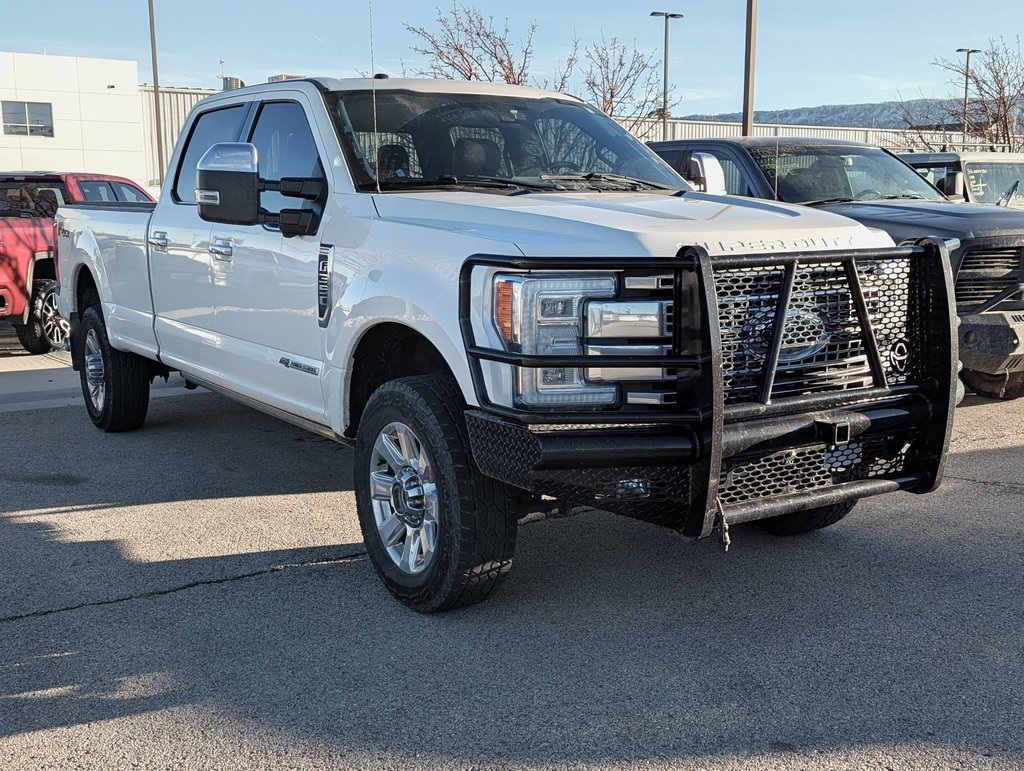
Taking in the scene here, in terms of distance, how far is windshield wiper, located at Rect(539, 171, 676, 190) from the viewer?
496cm

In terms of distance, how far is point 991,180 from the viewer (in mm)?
10531

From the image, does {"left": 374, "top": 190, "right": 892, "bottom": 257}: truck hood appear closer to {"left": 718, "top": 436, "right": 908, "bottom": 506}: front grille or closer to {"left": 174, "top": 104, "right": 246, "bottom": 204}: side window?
{"left": 718, "top": 436, "right": 908, "bottom": 506}: front grille

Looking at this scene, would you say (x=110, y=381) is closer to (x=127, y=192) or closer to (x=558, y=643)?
(x=558, y=643)

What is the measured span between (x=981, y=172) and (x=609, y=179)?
22.4 ft

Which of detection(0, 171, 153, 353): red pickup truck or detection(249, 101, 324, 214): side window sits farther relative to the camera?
detection(0, 171, 153, 353): red pickup truck

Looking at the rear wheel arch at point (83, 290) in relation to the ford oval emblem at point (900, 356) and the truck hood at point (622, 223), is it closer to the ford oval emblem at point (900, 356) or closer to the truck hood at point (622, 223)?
the truck hood at point (622, 223)

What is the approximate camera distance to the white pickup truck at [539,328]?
350 cm

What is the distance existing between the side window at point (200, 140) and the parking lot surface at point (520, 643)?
1741mm

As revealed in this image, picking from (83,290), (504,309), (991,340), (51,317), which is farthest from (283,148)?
(51,317)

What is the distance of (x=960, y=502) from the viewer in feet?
18.3

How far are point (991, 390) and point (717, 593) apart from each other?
428cm

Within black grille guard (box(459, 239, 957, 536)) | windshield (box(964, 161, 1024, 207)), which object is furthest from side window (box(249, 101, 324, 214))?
windshield (box(964, 161, 1024, 207))

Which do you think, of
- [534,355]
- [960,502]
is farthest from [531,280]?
[960,502]

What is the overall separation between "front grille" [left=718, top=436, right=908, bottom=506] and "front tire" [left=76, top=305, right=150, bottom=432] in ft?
16.0
